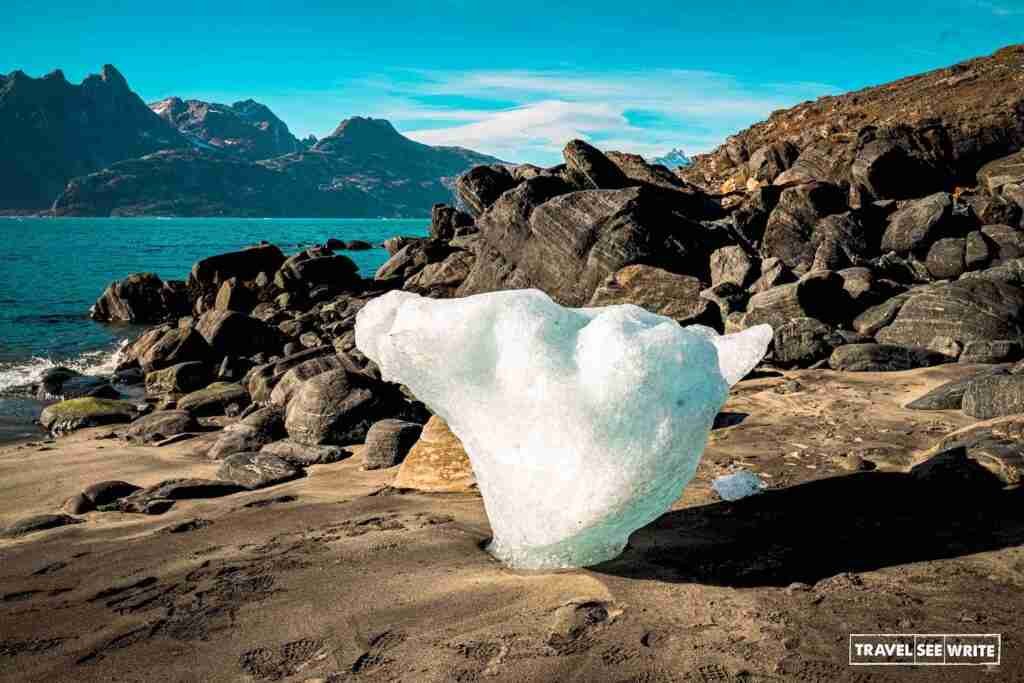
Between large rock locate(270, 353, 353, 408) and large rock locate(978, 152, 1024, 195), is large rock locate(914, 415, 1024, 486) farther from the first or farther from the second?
large rock locate(978, 152, 1024, 195)

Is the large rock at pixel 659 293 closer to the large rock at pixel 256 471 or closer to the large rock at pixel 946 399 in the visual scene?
the large rock at pixel 946 399

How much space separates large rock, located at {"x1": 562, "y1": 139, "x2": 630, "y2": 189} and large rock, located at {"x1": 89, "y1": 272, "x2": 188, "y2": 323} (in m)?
17.2

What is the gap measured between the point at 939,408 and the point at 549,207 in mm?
11113

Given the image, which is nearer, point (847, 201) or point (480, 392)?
point (480, 392)

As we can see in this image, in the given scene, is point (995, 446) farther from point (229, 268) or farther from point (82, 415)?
point (229, 268)

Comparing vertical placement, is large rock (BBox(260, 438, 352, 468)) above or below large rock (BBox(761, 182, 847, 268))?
below

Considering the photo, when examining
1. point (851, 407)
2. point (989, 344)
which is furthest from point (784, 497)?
point (989, 344)

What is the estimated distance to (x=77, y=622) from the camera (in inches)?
135

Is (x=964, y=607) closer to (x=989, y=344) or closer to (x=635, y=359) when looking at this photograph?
(x=635, y=359)

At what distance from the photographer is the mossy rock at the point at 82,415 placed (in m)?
11.1

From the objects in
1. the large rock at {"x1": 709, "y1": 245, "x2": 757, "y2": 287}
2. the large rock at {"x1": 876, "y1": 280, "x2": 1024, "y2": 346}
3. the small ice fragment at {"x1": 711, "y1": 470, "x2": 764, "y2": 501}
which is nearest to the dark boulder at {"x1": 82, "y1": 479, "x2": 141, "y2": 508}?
the small ice fragment at {"x1": 711, "y1": 470, "x2": 764, "y2": 501}

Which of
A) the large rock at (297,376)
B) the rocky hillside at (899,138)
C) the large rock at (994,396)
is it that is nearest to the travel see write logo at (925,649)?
the large rock at (994,396)

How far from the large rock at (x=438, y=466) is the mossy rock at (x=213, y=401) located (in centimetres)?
702

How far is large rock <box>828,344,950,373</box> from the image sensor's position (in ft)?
27.2
